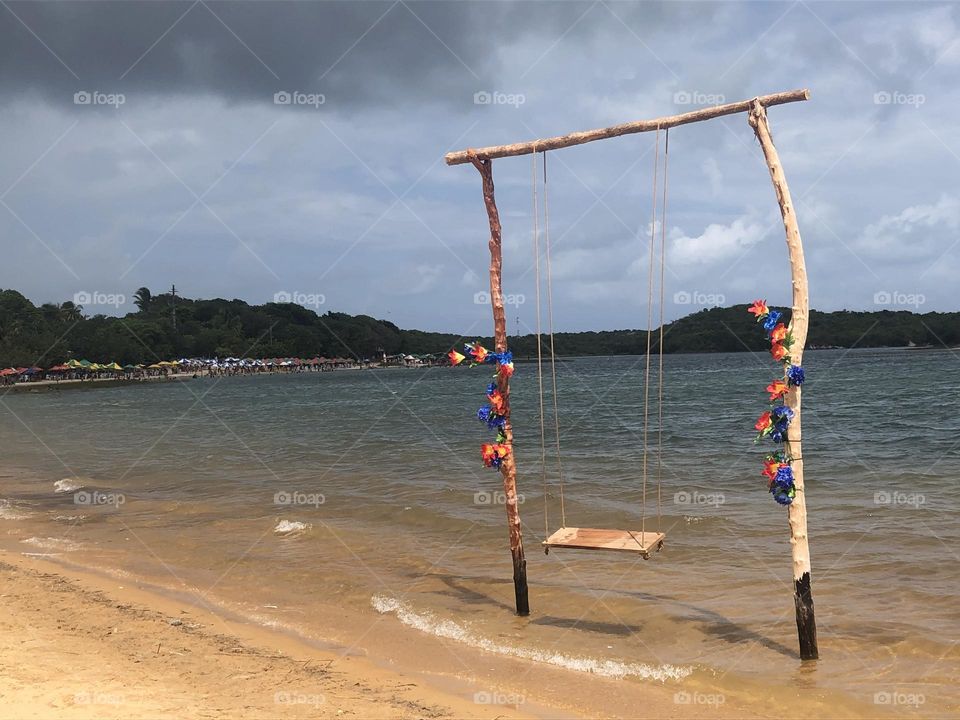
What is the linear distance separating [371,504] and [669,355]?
172 metres

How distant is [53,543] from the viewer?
12023mm

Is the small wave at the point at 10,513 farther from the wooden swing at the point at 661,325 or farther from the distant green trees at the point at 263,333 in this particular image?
the distant green trees at the point at 263,333

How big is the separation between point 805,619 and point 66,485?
16675 mm

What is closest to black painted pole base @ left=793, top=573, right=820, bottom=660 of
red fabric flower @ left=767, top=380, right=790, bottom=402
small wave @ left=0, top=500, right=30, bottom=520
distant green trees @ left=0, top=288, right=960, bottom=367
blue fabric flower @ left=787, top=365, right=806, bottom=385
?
red fabric flower @ left=767, top=380, right=790, bottom=402

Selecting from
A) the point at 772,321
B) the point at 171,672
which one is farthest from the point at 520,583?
the point at 772,321

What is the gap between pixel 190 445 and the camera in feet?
90.7

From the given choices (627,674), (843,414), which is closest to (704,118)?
(627,674)

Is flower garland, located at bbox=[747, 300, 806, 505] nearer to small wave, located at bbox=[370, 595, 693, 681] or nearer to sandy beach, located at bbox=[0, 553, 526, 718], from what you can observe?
small wave, located at bbox=[370, 595, 693, 681]

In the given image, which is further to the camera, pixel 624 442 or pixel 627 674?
pixel 624 442

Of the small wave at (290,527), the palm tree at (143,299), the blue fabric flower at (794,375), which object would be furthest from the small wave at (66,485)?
the palm tree at (143,299)

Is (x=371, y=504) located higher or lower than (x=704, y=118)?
lower

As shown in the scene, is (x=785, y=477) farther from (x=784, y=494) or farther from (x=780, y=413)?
(x=780, y=413)

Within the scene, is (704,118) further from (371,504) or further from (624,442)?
(624,442)

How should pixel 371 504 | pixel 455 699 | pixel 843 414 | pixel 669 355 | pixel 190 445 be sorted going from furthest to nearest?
pixel 669 355 → pixel 843 414 → pixel 190 445 → pixel 371 504 → pixel 455 699
